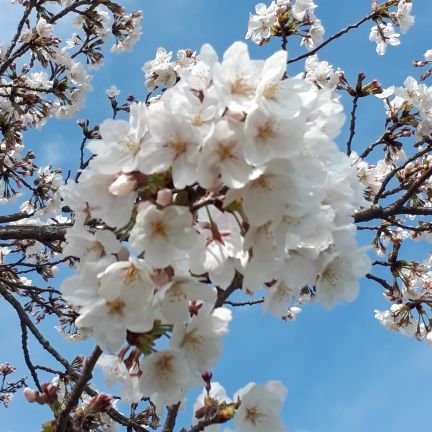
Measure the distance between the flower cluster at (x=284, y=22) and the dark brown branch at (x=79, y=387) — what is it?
15.2 ft

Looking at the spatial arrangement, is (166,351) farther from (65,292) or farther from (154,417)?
(154,417)

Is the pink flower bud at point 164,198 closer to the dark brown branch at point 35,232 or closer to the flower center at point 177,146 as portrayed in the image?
the flower center at point 177,146

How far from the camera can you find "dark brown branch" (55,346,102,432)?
6.17 ft

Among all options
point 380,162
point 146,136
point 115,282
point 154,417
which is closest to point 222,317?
point 115,282

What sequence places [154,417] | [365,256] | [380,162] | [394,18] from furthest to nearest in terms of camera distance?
[394,18] < [380,162] < [154,417] < [365,256]

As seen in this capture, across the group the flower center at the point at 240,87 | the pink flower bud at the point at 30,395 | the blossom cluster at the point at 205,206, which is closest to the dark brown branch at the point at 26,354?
the pink flower bud at the point at 30,395

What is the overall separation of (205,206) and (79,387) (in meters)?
0.75

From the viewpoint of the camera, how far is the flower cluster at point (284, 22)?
19.5 feet

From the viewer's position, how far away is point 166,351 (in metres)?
1.83

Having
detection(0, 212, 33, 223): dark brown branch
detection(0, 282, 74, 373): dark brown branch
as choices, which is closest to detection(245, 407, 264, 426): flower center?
detection(0, 282, 74, 373): dark brown branch

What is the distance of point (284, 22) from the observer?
5.88 metres

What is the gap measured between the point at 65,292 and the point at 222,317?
525mm

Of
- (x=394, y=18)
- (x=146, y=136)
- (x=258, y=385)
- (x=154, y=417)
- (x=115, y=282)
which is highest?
(x=394, y=18)

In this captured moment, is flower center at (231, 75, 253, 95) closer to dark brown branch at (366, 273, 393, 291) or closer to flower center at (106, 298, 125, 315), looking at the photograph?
flower center at (106, 298, 125, 315)
